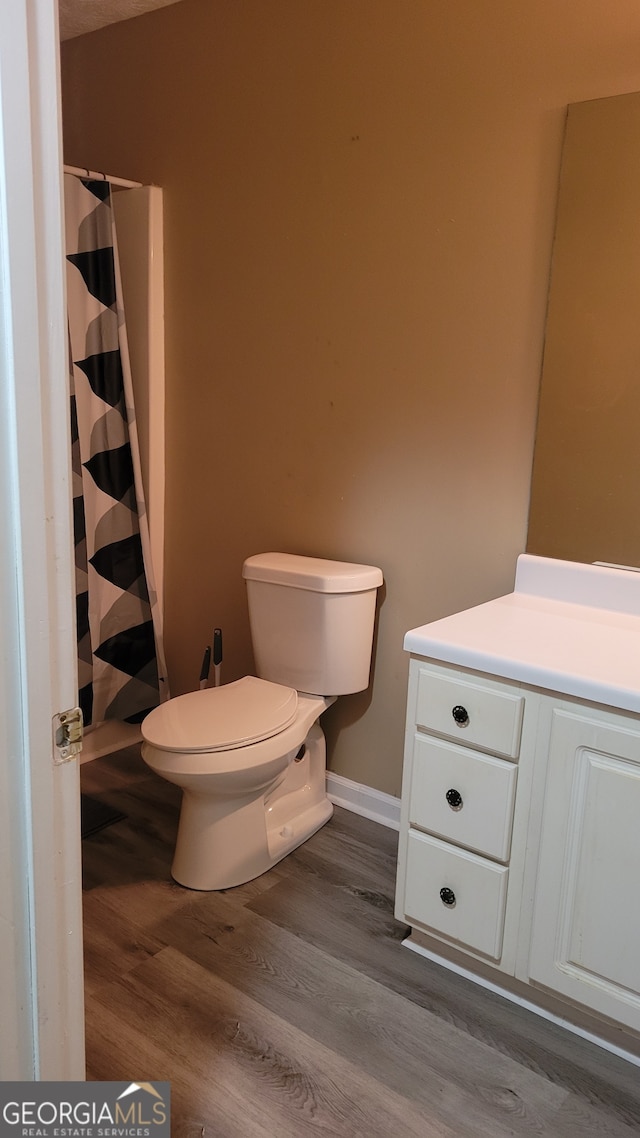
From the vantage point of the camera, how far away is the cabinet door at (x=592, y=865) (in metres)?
1.53

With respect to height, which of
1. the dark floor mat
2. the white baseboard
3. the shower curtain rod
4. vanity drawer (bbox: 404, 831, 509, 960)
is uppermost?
the shower curtain rod

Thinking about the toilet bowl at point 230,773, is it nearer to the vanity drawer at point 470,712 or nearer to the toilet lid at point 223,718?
the toilet lid at point 223,718

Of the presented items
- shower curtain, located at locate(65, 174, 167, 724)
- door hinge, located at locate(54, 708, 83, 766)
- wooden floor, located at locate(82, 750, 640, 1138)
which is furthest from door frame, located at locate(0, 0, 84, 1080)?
shower curtain, located at locate(65, 174, 167, 724)

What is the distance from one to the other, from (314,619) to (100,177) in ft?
5.11

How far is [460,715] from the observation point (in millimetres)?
1730

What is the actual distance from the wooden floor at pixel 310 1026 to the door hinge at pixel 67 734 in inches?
37.6

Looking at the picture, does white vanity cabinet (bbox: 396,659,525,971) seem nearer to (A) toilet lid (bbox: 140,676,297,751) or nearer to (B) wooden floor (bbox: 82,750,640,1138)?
(B) wooden floor (bbox: 82,750,640,1138)

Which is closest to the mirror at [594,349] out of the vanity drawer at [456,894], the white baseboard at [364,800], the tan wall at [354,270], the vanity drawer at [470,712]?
the tan wall at [354,270]

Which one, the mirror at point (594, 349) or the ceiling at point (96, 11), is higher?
the ceiling at point (96, 11)

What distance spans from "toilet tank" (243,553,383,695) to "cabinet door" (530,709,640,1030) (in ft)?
2.77

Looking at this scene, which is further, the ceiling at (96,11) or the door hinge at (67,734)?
the ceiling at (96,11)

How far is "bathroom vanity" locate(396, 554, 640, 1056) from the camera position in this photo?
155 cm

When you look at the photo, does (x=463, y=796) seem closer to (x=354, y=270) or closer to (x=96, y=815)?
(x=96, y=815)

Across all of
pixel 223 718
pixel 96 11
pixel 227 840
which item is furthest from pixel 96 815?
pixel 96 11
